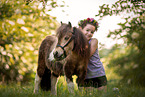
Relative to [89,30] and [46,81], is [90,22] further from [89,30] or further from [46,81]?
[46,81]

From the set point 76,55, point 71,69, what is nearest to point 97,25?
point 76,55

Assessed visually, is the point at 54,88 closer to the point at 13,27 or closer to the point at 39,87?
the point at 39,87

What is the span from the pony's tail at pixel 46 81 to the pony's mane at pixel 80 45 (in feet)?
3.95

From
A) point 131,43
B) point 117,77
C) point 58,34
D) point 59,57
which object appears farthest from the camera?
point 117,77

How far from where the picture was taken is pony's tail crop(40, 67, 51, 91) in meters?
3.65

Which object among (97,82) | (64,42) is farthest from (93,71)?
(64,42)

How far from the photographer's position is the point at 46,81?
371 cm

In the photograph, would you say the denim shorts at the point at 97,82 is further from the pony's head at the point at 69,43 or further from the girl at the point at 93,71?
the pony's head at the point at 69,43

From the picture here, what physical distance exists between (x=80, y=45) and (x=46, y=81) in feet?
4.99

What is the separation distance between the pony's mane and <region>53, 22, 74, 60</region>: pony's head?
0.34 feet

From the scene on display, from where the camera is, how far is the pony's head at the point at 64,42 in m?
2.66

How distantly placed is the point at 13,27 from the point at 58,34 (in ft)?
7.87

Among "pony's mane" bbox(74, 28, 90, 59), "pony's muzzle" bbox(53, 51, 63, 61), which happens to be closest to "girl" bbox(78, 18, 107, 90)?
"pony's mane" bbox(74, 28, 90, 59)

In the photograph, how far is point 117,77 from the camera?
4094 millimetres
